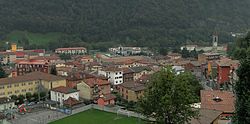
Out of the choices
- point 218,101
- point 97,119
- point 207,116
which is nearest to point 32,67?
point 97,119

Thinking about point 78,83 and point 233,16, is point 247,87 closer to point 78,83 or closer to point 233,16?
point 78,83

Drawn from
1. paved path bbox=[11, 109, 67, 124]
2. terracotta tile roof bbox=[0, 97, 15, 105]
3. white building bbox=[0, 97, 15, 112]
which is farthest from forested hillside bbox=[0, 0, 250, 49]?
paved path bbox=[11, 109, 67, 124]

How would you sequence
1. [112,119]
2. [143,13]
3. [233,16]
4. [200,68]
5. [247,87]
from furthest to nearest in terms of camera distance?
[233,16] → [143,13] → [200,68] → [112,119] → [247,87]

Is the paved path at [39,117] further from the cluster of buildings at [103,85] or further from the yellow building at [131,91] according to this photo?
the yellow building at [131,91]

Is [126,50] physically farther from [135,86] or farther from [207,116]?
[207,116]

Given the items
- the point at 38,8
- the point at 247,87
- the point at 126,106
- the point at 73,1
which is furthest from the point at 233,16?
the point at 247,87
